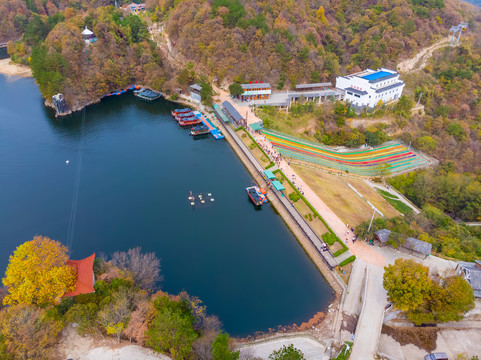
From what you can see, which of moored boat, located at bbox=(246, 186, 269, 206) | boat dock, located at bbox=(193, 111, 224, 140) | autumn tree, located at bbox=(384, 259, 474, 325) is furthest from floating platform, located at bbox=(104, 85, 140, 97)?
autumn tree, located at bbox=(384, 259, 474, 325)

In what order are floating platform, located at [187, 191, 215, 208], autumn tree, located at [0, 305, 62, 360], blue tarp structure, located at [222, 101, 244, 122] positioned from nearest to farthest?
autumn tree, located at [0, 305, 62, 360] < floating platform, located at [187, 191, 215, 208] < blue tarp structure, located at [222, 101, 244, 122]

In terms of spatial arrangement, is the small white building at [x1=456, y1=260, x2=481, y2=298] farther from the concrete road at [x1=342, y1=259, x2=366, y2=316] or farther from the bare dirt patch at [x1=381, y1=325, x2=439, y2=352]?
the concrete road at [x1=342, y1=259, x2=366, y2=316]

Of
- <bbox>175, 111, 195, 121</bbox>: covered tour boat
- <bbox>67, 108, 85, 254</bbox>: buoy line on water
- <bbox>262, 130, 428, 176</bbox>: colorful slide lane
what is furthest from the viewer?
<bbox>175, 111, 195, 121</bbox>: covered tour boat

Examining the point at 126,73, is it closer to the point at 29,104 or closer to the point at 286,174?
the point at 29,104

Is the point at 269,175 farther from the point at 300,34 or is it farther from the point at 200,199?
the point at 300,34

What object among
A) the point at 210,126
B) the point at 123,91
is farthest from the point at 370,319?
the point at 123,91

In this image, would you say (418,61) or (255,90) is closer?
(255,90)
